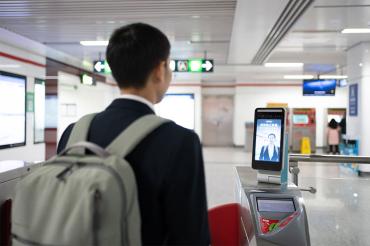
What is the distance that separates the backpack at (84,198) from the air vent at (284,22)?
4235mm

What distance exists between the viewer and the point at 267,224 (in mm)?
2195

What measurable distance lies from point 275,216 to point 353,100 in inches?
280

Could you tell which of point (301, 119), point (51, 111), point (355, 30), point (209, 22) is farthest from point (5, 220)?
point (301, 119)

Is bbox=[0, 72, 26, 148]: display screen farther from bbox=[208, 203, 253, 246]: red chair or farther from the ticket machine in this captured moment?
the ticket machine

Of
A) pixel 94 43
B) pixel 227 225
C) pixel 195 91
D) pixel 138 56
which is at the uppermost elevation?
pixel 94 43

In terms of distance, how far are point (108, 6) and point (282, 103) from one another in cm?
1202

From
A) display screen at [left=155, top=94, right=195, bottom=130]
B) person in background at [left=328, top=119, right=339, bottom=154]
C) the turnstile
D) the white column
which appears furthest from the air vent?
display screen at [left=155, top=94, right=195, bottom=130]

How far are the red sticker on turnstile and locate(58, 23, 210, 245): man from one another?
113cm

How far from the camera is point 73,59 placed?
34.2ft

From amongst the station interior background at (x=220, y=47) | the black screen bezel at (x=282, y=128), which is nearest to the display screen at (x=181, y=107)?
the station interior background at (x=220, y=47)

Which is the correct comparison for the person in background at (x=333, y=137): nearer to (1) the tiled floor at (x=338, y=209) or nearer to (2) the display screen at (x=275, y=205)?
(1) the tiled floor at (x=338, y=209)

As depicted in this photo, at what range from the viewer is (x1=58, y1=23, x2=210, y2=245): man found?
105cm

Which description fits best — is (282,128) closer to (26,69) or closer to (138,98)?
(138,98)

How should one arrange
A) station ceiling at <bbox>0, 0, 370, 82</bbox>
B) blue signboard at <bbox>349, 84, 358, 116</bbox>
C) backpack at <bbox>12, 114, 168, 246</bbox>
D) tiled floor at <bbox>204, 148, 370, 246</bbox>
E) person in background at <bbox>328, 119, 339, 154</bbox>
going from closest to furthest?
backpack at <bbox>12, 114, 168, 246</bbox> < tiled floor at <bbox>204, 148, 370, 246</bbox> < station ceiling at <bbox>0, 0, 370, 82</bbox> < blue signboard at <bbox>349, 84, 358, 116</bbox> < person in background at <bbox>328, 119, 339, 154</bbox>
